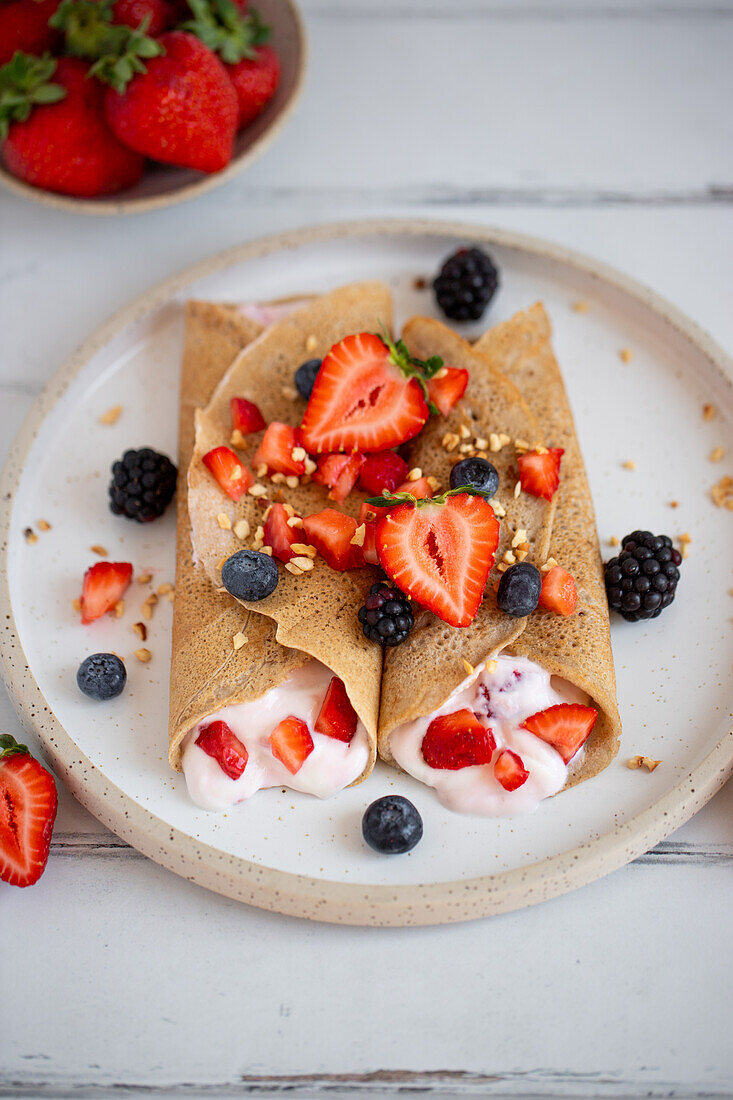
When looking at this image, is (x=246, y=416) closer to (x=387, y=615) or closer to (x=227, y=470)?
(x=227, y=470)

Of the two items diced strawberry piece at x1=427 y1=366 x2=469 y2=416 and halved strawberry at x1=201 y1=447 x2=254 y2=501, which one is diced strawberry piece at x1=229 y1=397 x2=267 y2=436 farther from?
diced strawberry piece at x1=427 y1=366 x2=469 y2=416

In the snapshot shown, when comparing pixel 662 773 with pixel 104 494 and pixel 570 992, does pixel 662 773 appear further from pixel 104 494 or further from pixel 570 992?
pixel 104 494

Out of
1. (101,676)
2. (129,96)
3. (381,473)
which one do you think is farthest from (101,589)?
(129,96)

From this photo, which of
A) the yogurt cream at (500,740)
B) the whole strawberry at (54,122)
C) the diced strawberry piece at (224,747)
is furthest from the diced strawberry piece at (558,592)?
the whole strawberry at (54,122)

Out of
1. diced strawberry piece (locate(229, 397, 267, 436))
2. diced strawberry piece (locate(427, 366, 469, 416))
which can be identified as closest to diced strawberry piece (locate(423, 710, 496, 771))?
diced strawberry piece (locate(427, 366, 469, 416))

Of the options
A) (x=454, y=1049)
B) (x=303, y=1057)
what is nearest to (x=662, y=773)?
(x=454, y=1049)

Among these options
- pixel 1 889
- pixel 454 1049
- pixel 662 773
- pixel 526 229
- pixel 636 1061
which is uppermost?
pixel 526 229

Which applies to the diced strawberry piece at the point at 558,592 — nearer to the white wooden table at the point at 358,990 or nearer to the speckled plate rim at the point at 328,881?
the speckled plate rim at the point at 328,881
